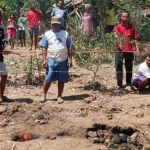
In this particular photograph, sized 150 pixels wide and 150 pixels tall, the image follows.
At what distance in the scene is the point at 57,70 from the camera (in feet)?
24.7

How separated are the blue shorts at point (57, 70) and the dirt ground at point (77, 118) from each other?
0.47 meters

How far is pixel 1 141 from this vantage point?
18.2 ft

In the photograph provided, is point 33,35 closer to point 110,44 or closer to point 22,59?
point 22,59

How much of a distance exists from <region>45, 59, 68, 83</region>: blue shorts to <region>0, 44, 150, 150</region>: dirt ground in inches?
18.6

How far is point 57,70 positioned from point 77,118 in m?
1.27

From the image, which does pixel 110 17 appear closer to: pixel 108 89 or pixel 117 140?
pixel 108 89

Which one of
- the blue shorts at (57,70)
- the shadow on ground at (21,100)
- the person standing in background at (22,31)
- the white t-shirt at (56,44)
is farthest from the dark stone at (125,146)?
the person standing in background at (22,31)

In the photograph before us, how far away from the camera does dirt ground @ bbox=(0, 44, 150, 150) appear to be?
555 cm

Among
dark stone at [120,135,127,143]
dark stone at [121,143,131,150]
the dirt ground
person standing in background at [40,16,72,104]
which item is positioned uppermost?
person standing in background at [40,16,72,104]

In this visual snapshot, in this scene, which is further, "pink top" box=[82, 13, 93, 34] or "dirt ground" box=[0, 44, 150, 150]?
"pink top" box=[82, 13, 93, 34]

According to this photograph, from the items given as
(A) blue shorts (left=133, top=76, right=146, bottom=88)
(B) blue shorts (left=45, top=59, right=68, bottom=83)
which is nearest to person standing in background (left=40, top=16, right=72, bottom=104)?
(B) blue shorts (left=45, top=59, right=68, bottom=83)

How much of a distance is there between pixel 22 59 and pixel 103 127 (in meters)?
6.03

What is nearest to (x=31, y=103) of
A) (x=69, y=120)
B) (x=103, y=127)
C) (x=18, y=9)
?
(x=69, y=120)

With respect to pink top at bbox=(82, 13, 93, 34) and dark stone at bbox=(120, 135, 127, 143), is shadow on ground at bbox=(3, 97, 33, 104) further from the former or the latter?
pink top at bbox=(82, 13, 93, 34)
